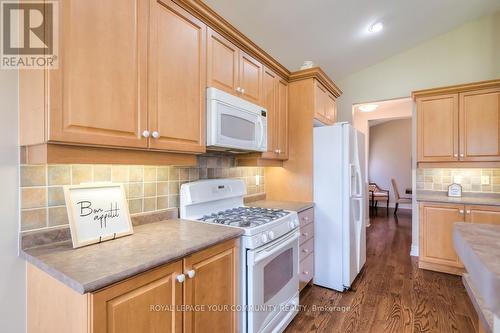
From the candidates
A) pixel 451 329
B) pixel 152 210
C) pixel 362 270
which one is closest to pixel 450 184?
pixel 362 270

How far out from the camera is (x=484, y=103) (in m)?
2.97

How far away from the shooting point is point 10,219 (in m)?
1.13

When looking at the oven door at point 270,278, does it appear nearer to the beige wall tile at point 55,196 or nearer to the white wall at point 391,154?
the beige wall tile at point 55,196

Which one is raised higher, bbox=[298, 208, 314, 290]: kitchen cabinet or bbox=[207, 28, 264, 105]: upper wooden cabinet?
bbox=[207, 28, 264, 105]: upper wooden cabinet

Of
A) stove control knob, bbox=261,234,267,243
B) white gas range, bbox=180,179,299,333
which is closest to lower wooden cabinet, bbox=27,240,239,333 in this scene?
white gas range, bbox=180,179,299,333

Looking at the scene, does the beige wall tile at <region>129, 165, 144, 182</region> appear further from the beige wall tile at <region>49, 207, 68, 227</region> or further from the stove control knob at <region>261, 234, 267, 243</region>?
the stove control knob at <region>261, 234, 267, 243</region>

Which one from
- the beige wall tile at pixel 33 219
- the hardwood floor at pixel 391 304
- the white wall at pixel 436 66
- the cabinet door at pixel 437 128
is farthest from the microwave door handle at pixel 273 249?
the white wall at pixel 436 66

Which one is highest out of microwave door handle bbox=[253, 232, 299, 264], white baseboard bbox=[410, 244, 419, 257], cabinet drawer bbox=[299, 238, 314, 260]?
microwave door handle bbox=[253, 232, 299, 264]

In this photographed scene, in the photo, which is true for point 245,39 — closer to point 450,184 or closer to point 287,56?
point 287,56

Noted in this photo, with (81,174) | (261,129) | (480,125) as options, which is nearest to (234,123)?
(261,129)

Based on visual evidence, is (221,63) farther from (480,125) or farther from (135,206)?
(480,125)

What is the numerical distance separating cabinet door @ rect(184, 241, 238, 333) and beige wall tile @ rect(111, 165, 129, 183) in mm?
680

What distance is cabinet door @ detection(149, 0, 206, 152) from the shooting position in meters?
1.37

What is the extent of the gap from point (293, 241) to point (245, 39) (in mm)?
1652
